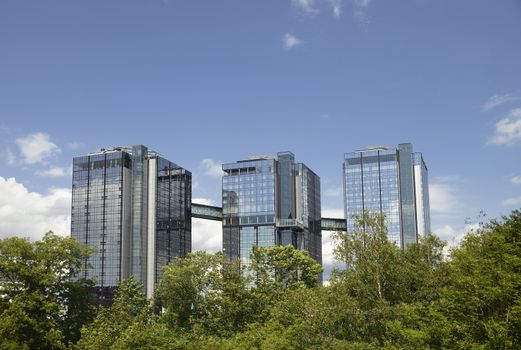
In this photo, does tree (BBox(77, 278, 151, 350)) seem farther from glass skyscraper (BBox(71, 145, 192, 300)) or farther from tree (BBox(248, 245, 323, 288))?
glass skyscraper (BBox(71, 145, 192, 300))

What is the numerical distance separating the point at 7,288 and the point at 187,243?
5129 inches

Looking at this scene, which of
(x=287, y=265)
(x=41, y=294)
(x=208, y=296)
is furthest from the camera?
(x=287, y=265)

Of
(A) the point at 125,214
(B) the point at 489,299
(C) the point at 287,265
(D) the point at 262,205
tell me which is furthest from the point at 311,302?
(D) the point at 262,205

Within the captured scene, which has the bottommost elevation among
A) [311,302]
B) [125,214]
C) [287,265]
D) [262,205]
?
[311,302]

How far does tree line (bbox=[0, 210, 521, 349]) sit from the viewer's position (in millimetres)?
40594

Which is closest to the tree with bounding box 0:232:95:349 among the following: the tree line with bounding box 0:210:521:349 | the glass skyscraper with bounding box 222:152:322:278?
the tree line with bounding box 0:210:521:349

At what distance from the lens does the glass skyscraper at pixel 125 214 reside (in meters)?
168

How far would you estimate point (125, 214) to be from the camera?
173000 millimetres

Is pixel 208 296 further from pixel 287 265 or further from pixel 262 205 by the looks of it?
pixel 262 205

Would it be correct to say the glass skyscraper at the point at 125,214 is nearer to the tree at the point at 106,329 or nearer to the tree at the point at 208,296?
the tree at the point at 208,296

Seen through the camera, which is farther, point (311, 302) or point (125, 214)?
point (125, 214)

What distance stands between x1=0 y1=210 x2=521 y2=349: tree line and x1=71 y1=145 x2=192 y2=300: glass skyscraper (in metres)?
93.6

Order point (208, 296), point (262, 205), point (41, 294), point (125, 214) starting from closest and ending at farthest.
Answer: point (41, 294)
point (208, 296)
point (125, 214)
point (262, 205)

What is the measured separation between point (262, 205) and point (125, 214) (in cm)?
4433
